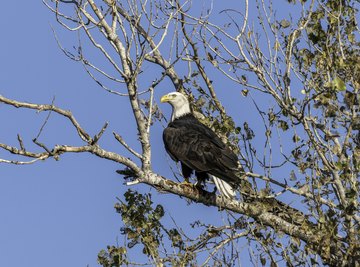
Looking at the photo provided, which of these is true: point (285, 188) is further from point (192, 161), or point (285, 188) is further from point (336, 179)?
point (192, 161)

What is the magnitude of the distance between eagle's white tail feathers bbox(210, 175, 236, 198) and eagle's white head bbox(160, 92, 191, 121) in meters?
1.99

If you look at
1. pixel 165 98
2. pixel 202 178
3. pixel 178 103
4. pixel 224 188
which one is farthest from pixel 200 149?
pixel 165 98

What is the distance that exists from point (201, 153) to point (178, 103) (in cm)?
173

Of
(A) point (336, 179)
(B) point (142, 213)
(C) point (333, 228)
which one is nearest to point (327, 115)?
(A) point (336, 179)

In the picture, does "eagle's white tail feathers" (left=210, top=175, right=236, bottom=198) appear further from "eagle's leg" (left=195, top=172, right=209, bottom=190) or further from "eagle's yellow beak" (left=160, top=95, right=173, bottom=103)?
"eagle's yellow beak" (left=160, top=95, right=173, bottom=103)

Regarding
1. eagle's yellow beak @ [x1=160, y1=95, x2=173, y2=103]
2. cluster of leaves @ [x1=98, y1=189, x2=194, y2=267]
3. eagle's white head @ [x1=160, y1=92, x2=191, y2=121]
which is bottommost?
cluster of leaves @ [x1=98, y1=189, x2=194, y2=267]

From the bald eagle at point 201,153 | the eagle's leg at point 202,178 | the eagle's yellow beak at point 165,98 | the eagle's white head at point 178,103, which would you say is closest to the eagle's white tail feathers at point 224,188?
the bald eagle at point 201,153

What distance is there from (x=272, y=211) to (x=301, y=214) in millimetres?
403

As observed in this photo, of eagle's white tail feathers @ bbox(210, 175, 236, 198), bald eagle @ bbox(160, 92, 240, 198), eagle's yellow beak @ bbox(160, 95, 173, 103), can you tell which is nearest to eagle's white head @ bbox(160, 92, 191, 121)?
eagle's yellow beak @ bbox(160, 95, 173, 103)

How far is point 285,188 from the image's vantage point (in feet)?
33.3

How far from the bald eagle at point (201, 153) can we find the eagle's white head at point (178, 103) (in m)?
0.34

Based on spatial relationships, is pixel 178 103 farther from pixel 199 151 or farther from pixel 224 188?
pixel 224 188

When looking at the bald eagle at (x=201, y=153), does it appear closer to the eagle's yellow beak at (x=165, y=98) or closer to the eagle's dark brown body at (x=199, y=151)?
the eagle's dark brown body at (x=199, y=151)

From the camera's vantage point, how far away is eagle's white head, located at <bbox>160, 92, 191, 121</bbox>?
43.0 feet
